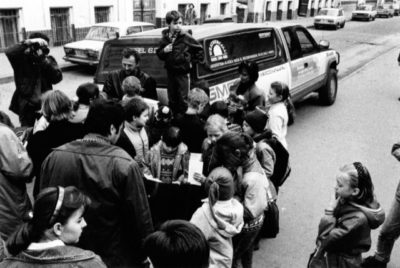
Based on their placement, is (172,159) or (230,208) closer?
(230,208)

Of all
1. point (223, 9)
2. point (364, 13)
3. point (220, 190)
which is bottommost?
point (220, 190)

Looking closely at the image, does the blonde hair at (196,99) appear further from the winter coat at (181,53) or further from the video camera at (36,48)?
the video camera at (36,48)

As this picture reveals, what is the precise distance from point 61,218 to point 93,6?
64.9 ft

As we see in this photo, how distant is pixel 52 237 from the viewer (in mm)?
1861

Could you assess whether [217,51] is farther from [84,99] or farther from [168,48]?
[84,99]

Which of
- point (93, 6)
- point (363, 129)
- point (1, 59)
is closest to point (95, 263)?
point (363, 129)

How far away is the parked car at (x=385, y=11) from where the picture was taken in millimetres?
43406

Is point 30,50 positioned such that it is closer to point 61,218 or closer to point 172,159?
point 172,159

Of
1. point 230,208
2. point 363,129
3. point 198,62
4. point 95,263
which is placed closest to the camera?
point 95,263

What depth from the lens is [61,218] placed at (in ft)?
6.24

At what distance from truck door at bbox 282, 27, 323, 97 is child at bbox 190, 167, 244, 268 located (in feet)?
17.4

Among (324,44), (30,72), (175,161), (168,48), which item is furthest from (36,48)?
(324,44)

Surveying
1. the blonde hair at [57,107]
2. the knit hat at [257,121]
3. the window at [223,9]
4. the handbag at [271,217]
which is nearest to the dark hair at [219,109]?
the knit hat at [257,121]

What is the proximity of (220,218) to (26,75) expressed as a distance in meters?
3.57
